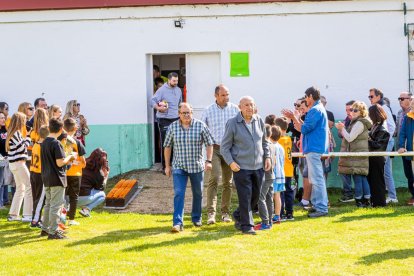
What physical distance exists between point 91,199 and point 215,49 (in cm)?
484

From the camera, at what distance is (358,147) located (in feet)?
42.6

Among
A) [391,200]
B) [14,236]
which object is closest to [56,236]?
[14,236]

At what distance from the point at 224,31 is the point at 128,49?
80.8 inches

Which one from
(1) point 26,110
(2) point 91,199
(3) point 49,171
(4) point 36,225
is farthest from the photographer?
(1) point 26,110

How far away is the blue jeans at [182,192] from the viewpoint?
35.9 feet

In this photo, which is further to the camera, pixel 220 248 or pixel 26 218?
pixel 26 218

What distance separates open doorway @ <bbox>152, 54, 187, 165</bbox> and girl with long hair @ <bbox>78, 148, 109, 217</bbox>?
3.49 metres

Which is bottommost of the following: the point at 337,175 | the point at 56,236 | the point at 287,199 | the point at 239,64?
the point at 56,236

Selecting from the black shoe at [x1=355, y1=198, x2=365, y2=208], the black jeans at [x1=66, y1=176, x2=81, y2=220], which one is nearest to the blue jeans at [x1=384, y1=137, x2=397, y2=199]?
the black shoe at [x1=355, y1=198, x2=365, y2=208]

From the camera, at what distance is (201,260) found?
8.89 metres

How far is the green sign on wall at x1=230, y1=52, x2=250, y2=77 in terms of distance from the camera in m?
15.6

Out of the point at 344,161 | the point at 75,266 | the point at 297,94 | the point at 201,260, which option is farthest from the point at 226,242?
the point at 297,94

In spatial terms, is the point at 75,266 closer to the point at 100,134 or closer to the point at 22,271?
the point at 22,271

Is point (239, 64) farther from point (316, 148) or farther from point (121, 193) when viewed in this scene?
point (316, 148)
